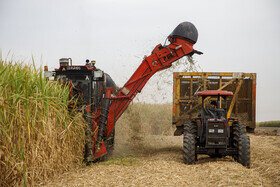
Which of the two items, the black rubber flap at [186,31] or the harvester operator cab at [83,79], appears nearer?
the harvester operator cab at [83,79]

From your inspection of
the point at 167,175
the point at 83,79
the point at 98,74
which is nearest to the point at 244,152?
the point at 167,175

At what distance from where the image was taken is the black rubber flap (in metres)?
8.20

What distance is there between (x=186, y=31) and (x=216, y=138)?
10.5ft

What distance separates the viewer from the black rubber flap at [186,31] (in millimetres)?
8195

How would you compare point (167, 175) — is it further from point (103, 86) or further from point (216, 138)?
point (103, 86)

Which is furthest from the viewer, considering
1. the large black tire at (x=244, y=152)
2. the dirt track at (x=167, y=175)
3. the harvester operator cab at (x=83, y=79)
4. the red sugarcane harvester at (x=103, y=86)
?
the harvester operator cab at (x=83, y=79)

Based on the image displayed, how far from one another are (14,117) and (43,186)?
1.35 m

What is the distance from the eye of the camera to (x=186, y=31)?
26.9ft

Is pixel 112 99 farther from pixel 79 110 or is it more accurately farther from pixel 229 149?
pixel 229 149

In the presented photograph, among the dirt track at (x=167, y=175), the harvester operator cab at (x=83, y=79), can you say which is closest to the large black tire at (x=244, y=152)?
the dirt track at (x=167, y=175)

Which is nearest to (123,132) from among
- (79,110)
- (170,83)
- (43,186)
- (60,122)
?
(170,83)

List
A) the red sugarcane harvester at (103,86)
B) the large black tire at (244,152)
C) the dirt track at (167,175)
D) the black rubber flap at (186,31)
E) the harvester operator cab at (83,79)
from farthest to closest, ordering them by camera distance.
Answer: the black rubber flap at (186,31), the harvester operator cab at (83,79), the red sugarcane harvester at (103,86), the large black tire at (244,152), the dirt track at (167,175)

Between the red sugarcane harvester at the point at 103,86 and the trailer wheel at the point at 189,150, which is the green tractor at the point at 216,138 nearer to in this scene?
the trailer wheel at the point at 189,150

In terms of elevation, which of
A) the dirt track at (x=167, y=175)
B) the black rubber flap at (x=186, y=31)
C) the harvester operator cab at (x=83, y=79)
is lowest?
the dirt track at (x=167, y=175)
